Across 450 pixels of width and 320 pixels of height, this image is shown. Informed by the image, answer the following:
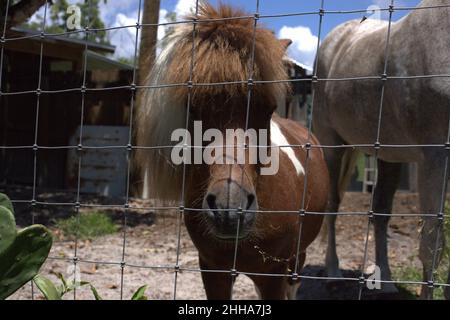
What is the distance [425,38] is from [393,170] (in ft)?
6.98

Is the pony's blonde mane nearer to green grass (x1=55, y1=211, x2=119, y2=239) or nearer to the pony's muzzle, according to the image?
the pony's muzzle

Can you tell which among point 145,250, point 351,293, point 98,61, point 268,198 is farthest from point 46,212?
point 98,61

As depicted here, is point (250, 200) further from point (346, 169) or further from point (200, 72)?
point (346, 169)

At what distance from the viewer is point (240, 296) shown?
4398 millimetres

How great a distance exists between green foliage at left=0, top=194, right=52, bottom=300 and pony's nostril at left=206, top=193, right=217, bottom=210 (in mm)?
613

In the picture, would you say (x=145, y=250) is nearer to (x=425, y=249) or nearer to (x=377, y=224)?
(x=377, y=224)

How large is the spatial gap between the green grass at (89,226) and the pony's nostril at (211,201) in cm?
469

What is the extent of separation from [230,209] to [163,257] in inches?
150

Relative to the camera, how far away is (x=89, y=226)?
6930 millimetres

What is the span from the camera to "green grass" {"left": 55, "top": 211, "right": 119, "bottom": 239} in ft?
21.8

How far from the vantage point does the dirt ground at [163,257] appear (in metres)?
4.45

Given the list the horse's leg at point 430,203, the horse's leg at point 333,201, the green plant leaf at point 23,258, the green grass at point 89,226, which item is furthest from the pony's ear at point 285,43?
the green grass at point 89,226

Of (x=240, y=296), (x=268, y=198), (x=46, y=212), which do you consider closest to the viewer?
(x=268, y=198)
